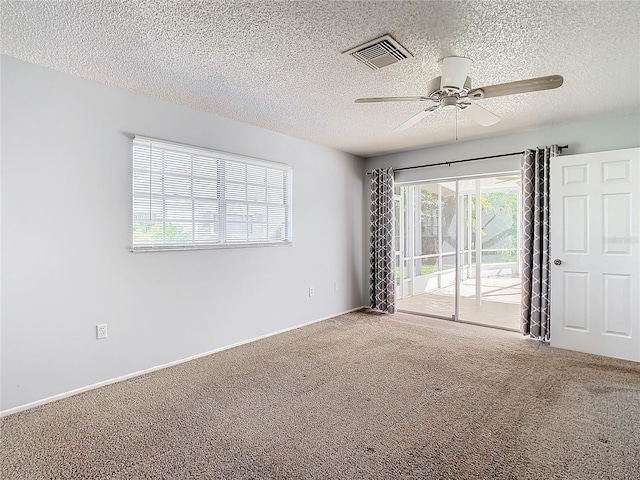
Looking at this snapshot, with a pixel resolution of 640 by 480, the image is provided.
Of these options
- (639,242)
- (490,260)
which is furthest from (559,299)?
(490,260)

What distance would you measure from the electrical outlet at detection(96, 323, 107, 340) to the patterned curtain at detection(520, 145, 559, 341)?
14.5 feet

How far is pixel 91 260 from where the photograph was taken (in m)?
2.80

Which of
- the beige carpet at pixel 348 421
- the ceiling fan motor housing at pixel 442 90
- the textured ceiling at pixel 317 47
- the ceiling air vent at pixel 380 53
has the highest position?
the textured ceiling at pixel 317 47

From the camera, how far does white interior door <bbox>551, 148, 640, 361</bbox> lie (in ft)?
11.3

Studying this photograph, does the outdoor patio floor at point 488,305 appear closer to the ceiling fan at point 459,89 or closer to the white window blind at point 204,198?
the white window blind at point 204,198

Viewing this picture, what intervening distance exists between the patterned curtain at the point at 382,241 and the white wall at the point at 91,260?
2028 mm

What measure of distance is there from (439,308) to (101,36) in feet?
17.1

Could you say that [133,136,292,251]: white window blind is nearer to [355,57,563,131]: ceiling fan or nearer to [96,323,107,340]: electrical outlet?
[96,323,107,340]: electrical outlet

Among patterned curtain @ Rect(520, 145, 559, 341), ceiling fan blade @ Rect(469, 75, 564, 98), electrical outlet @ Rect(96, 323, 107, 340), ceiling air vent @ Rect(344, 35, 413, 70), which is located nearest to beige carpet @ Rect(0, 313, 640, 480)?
electrical outlet @ Rect(96, 323, 107, 340)

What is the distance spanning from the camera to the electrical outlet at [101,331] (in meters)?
2.83

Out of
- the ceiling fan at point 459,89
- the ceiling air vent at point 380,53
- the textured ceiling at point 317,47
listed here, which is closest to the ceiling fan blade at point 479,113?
the ceiling fan at point 459,89

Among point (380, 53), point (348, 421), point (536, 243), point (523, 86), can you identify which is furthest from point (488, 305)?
point (380, 53)

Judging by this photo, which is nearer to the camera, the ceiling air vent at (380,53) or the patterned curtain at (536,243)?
the ceiling air vent at (380,53)

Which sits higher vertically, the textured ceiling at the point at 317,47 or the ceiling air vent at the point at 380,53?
the textured ceiling at the point at 317,47
